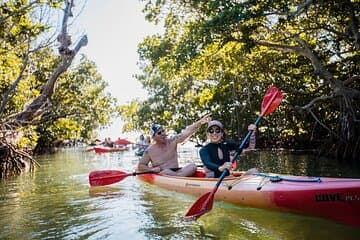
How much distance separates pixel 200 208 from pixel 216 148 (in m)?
1.02

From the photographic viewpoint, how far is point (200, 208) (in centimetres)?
498

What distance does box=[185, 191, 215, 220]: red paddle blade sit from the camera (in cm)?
492

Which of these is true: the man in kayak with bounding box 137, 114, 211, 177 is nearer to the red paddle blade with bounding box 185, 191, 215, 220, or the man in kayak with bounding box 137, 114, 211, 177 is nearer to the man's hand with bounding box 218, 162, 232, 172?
the man's hand with bounding box 218, 162, 232, 172

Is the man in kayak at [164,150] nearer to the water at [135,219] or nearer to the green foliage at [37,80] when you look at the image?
the water at [135,219]

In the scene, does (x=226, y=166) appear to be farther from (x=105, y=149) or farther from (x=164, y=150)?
(x=105, y=149)

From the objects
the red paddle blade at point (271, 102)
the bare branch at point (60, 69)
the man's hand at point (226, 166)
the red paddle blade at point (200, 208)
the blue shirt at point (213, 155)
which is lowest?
the red paddle blade at point (200, 208)

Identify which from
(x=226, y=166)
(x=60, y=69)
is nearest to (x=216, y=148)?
(x=226, y=166)

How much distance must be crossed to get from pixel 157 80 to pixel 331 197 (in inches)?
1041

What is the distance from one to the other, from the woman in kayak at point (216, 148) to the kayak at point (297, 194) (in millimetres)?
238

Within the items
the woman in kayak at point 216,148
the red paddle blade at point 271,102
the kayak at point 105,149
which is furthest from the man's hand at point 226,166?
the kayak at point 105,149

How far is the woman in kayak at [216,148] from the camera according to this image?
5.57m

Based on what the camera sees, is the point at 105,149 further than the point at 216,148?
Yes

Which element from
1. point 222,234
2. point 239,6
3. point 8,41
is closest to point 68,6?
point 8,41

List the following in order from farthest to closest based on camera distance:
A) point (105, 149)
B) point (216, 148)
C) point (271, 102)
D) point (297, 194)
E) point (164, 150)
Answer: point (105, 149), point (164, 150), point (271, 102), point (216, 148), point (297, 194)
